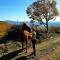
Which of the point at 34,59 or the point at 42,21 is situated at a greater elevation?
the point at 42,21

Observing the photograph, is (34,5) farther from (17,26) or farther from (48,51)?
(48,51)

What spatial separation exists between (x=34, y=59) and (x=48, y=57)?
1071 millimetres

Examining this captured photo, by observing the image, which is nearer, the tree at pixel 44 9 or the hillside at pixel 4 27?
the hillside at pixel 4 27

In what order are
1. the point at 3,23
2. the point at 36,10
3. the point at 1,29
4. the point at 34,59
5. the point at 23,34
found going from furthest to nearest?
the point at 36,10
the point at 3,23
the point at 1,29
the point at 23,34
the point at 34,59

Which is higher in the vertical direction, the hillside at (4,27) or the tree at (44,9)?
the tree at (44,9)

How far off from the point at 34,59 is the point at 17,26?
13.9m

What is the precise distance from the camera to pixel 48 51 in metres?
16.6

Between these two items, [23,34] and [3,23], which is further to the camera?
[3,23]

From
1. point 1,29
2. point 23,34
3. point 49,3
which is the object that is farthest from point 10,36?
point 49,3

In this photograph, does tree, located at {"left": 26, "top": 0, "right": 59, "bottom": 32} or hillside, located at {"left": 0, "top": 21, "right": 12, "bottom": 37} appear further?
A: tree, located at {"left": 26, "top": 0, "right": 59, "bottom": 32}

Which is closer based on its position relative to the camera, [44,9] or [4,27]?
[4,27]

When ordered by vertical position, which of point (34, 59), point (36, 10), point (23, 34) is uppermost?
point (36, 10)

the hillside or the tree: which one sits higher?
the tree

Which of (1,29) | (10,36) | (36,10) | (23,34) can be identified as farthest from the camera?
(36,10)
